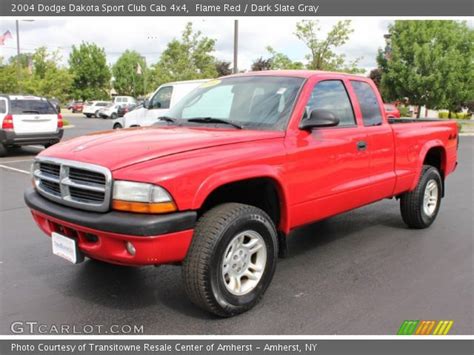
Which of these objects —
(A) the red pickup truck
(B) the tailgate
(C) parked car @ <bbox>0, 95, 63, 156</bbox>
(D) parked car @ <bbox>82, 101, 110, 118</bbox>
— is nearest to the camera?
(A) the red pickup truck

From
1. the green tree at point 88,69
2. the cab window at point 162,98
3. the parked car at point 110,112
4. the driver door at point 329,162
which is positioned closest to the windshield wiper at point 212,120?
the driver door at point 329,162

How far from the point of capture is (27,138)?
12383 mm

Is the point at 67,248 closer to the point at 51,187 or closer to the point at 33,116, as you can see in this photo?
the point at 51,187

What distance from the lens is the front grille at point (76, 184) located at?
3.18 metres

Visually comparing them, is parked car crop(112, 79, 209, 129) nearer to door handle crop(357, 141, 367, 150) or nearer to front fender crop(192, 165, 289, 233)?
door handle crop(357, 141, 367, 150)

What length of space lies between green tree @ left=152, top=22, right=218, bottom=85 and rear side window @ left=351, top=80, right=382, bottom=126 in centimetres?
2199

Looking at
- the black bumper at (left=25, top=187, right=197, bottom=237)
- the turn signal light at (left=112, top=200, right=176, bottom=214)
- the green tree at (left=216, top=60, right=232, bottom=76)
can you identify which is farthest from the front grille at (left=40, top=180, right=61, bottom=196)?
the green tree at (left=216, top=60, right=232, bottom=76)

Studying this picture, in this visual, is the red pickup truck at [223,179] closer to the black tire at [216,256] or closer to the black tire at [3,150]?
the black tire at [216,256]

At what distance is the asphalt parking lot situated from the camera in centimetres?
346

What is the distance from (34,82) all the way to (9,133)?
92.3ft

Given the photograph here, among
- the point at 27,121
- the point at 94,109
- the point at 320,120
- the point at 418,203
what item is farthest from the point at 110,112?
the point at 320,120

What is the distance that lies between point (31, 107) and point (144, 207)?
431 inches

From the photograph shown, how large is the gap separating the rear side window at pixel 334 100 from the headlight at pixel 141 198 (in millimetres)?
1803

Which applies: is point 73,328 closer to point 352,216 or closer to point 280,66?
point 352,216
